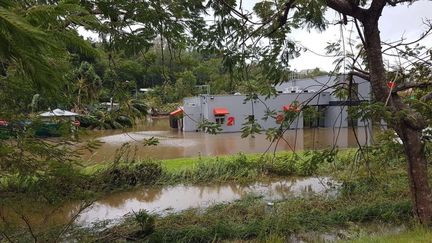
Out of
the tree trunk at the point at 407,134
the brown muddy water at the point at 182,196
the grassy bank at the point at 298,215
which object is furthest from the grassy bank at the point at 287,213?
the brown muddy water at the point at 182,196

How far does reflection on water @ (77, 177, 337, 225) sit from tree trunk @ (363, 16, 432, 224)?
10.0 ft

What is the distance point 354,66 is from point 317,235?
2.29m

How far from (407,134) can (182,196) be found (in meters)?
4.99

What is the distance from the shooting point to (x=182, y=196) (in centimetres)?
838

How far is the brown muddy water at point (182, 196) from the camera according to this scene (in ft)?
23.3

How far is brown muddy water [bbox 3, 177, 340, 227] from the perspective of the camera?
280 inches

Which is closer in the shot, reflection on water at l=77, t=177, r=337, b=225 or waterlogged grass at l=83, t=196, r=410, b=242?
waterlogged grass at l=83, t=196, r=410, b=242

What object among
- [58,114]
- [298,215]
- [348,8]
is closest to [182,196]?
[298,215]

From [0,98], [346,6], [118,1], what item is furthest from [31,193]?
[346,6]

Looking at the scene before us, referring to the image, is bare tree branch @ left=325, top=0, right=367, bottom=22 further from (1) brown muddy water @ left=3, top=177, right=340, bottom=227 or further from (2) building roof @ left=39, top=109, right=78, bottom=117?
(1) brown muddy water @ left=3, top=177, right=340, bottom=227

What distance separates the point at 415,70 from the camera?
208 inches

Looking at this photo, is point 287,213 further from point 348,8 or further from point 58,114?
point 58,114

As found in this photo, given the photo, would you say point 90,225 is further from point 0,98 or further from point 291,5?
point 291,5

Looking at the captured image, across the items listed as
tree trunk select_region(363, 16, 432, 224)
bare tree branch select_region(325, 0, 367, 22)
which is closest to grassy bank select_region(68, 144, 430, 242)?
tree trunk select_region(363, 16, 432, 224)
